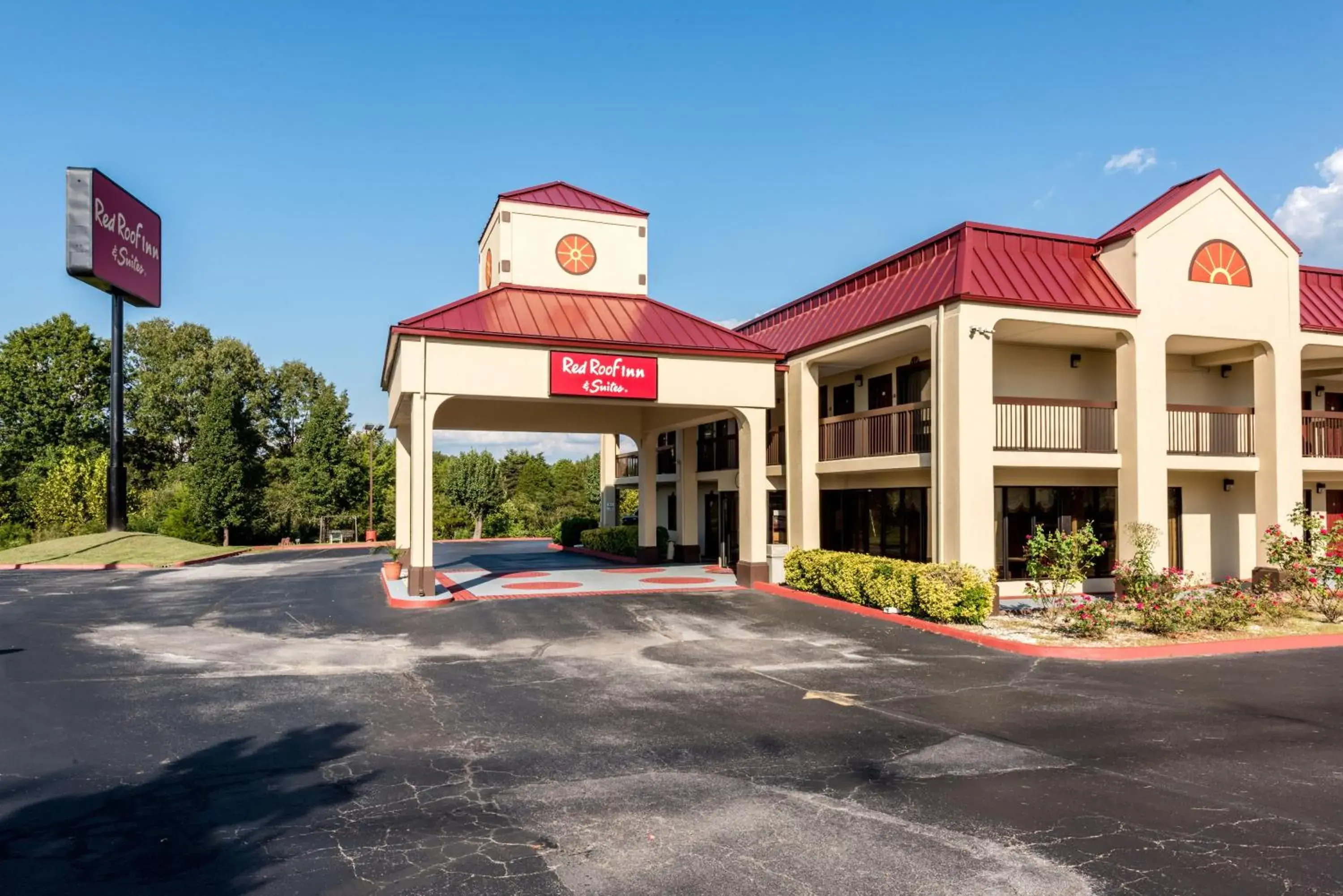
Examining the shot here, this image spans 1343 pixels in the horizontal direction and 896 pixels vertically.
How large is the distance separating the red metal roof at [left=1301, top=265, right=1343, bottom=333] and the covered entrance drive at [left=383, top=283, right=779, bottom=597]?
1271cm

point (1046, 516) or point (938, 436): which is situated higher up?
point (938, 436)

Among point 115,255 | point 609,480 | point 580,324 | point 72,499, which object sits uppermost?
point 115,255

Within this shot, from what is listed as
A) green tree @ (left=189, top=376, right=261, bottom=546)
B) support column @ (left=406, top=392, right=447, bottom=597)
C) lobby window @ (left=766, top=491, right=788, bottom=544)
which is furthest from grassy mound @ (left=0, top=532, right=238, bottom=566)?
lobby window @ (left=766, top=491, right=788, bottom=544)

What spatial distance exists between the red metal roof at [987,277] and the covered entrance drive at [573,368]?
269 centimetres

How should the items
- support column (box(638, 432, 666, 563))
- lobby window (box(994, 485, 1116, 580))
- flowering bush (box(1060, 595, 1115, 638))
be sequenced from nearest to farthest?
flowering bush (box(1060, 595, 1115, 638)) → lobby window (box(994, 485, 1116, 580)) → support column (box(638, 432, 666, 563))

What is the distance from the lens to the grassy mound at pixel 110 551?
103 feet

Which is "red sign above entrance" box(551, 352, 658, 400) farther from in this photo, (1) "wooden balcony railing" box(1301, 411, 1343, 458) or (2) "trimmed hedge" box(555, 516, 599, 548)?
(2) "trimmed hedge" box(555, 516, 599, 548)

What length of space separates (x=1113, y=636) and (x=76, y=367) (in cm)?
5735

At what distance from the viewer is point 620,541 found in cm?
3169

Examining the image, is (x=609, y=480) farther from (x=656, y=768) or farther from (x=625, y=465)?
(x=656, y=768)

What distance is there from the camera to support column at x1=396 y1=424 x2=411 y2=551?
90.4 feet

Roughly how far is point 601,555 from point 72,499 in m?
27.4

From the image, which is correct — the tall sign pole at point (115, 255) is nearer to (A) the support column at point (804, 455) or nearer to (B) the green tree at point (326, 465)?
(B) the green tree at point (326, 465)

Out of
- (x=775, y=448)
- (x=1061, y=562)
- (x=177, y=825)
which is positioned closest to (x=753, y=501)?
(x=775, y=448)
